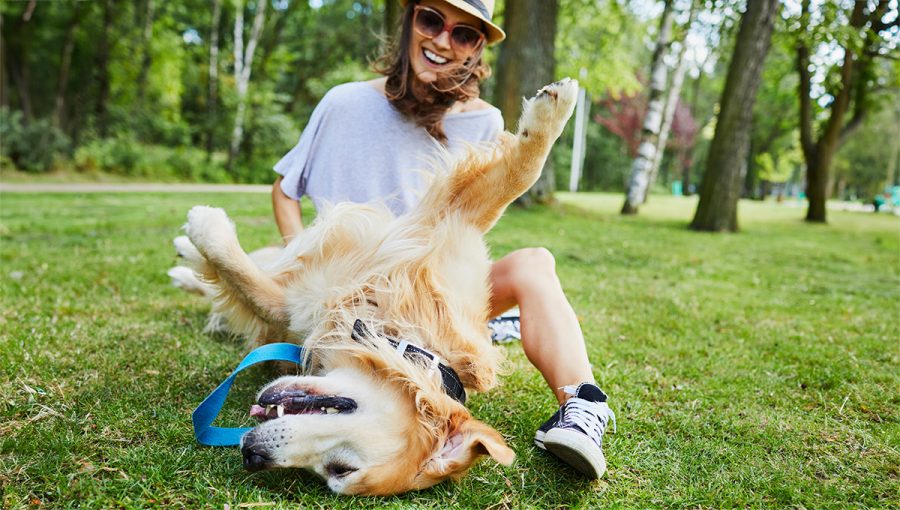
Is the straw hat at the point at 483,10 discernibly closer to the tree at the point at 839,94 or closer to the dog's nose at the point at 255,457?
the dog's nose at the point at 255,457

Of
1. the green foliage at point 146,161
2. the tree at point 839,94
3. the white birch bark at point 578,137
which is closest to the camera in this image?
the tree at point 839,94

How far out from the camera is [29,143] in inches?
597

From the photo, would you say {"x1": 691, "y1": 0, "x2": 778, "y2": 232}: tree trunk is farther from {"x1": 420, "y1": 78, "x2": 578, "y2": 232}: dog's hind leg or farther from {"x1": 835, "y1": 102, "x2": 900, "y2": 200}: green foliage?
{"x1": 835, "y1": 102, "x2": 900, "y2": 200}: green foliage

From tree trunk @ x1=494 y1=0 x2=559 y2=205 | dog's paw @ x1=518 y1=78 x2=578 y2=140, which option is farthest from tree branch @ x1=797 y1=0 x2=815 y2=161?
dog's paw @ x1=518 y1=78 x2=578 y2=140

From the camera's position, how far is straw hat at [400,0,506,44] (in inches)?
114

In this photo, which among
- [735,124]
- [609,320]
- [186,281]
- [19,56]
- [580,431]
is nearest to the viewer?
[580,431]

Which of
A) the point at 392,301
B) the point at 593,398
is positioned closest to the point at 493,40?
the point at 392,301

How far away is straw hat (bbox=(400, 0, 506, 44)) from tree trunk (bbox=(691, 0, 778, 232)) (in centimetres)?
866

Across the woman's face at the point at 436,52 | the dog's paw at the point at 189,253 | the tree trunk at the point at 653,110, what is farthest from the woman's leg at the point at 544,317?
the tree trunk at the point at 653,110

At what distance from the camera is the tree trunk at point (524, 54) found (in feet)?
35.5

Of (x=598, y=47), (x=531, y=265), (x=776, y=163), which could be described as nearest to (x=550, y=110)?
(x=531, y=265)

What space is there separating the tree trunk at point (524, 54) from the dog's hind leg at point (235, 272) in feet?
28.1

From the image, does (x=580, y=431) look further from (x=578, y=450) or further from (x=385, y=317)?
(x=385, y=317)

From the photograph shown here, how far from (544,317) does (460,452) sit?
734mm
